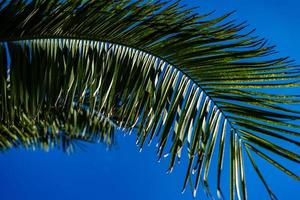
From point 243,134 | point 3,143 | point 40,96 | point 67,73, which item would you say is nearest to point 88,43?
point 67,73

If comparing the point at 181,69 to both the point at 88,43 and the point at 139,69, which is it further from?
the point at 88,43

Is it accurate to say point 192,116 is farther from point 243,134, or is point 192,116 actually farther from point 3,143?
point 3,143

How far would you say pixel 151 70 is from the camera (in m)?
2.23

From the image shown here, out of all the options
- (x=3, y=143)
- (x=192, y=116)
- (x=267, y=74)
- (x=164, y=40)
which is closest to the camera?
(x=267, y=74)

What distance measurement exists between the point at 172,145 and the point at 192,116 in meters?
0.15

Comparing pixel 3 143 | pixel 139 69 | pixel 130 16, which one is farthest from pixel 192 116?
pixel 3 143

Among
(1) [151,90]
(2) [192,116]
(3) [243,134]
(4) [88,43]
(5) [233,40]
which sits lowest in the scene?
(3) [243,134]

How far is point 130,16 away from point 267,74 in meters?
0.71

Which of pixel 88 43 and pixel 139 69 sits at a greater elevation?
pixel 88 43

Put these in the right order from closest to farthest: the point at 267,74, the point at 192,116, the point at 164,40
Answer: the point at 267,74 < the point at 192,116 < the point at 164,40

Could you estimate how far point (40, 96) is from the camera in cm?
221

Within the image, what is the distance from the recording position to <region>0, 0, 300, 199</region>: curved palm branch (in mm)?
1944

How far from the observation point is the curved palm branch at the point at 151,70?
194 cm

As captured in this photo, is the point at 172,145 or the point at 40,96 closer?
the point at 172,145
